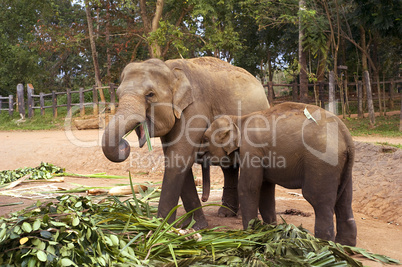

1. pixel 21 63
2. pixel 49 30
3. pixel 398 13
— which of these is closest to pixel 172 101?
pixel 398 13

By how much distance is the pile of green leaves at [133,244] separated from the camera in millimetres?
3082

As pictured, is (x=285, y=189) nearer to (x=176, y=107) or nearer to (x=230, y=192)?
(x=230, y=192)

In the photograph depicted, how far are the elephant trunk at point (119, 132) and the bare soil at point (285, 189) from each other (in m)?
1.02

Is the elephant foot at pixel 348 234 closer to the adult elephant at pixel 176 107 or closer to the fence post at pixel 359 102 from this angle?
the adult elephant at pixel 176 107

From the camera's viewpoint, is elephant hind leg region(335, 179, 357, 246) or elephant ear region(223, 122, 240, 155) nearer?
elephant hind leg region(335, 179, 357, 246)

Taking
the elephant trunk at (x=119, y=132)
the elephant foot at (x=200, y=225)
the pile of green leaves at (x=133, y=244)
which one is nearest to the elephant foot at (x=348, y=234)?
the pile of green leaves at (x=133, y=244)

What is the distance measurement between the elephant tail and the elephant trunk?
202 centimetres

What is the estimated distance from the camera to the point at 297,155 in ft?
14.5

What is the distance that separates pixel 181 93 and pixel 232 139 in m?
0.72

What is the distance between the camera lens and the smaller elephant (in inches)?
168

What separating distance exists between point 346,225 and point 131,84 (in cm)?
255

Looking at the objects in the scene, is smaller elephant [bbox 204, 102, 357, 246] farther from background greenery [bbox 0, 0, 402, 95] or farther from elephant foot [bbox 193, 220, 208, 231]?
background greenery [bbox 0, 0, 402, 95]

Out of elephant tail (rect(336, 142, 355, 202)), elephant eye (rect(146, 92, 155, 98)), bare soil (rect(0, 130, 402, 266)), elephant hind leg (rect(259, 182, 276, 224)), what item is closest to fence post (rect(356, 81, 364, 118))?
bare soil (rect(0, 130, 402, 266))

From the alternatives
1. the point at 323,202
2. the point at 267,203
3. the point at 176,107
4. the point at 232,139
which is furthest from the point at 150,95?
the point at 323,202
